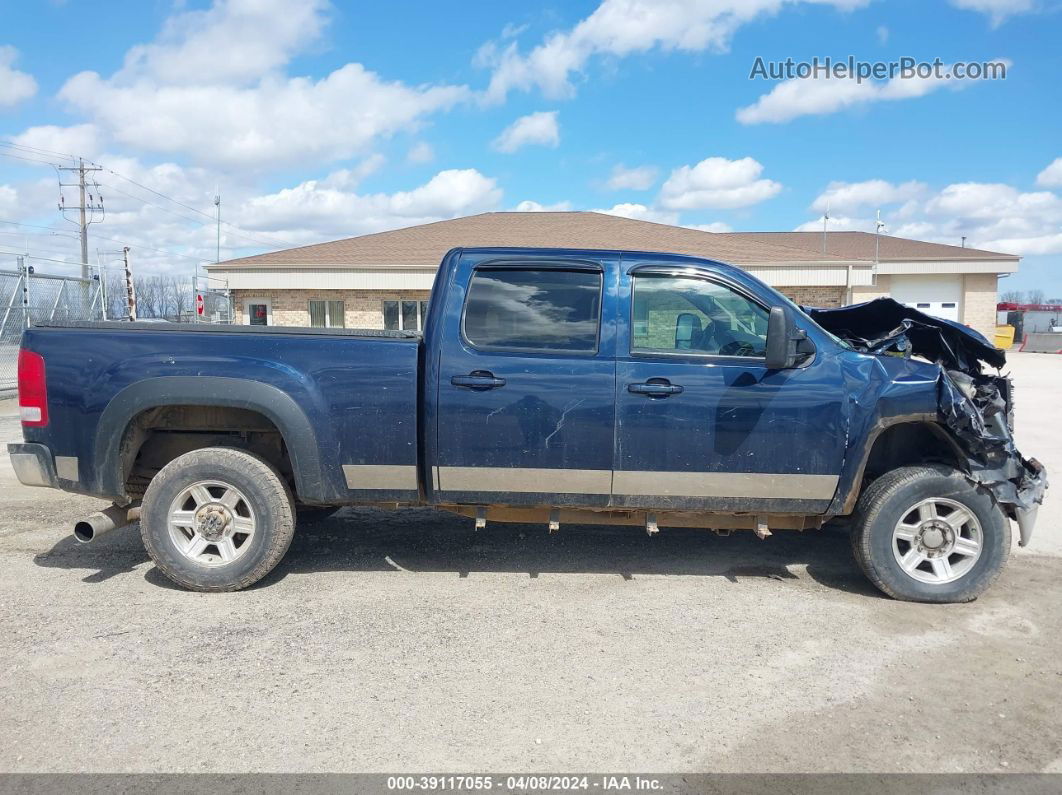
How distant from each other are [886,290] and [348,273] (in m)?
20.1

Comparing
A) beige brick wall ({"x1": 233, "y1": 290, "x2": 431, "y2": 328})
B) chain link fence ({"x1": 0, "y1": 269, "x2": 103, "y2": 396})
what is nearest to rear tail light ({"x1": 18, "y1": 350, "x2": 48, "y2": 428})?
chain link fence ({"x1": 0, "y1": 269, "x2": 103, "y2": 396})

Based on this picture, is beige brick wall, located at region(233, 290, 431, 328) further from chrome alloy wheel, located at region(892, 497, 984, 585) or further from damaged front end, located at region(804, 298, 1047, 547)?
chrome alloy wheel, located at region(892, 497, 984, 585)

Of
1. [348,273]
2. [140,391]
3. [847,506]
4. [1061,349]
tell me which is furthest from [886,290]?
[140,391]

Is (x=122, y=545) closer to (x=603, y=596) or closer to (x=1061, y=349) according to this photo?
(x=603, y=596)

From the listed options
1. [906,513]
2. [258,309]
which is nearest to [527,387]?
[906,513]

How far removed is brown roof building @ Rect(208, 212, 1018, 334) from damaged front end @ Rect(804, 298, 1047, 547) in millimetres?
16330

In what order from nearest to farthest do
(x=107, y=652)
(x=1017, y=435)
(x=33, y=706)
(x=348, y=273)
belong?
(x=33, y=706) < (x=107, y=652) < (x=1017, y=435) < (x=348, y=273)

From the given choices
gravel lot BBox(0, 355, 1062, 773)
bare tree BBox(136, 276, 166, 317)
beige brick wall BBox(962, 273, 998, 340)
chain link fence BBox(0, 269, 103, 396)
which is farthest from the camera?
bare tree BBox(136, 276, 166, 317)

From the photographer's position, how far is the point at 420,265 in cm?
2225

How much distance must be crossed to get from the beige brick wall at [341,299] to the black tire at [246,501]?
63.6 ft

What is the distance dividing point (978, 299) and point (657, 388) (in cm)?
3036

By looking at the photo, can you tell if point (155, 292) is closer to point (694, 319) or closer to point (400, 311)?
point (400, 311)

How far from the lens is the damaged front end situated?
426 centimetres

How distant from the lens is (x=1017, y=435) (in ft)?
32.5
